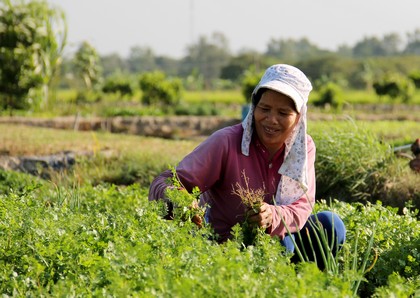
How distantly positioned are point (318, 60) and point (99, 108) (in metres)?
38.1

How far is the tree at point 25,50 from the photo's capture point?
58.4 ft

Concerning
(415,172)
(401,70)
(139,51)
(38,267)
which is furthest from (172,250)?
(139,51)

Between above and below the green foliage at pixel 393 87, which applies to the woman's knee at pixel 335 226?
above

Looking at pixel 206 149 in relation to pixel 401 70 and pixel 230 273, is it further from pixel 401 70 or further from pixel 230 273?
pixel 401 70

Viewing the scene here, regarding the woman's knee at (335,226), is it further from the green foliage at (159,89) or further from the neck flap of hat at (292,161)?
the green foliage at (159,89)

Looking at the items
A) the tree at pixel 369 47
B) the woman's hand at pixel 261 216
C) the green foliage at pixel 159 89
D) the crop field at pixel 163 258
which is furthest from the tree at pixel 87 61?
the tree at pixel 369 47

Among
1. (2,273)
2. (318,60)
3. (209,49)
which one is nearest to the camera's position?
(2,273)

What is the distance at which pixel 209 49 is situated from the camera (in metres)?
91.8

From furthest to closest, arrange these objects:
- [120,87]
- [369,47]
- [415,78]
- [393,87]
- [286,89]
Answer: [369,47] < [120,87] < [415,78] < [393,87] < [286,89]

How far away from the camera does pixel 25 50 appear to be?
17.8 metres

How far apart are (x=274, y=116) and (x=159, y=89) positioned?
2122cm

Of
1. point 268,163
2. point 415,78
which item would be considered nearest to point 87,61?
point 415,78

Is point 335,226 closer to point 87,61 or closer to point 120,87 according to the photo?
point 120,87

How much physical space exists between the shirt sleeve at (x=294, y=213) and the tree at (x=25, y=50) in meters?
14.8
